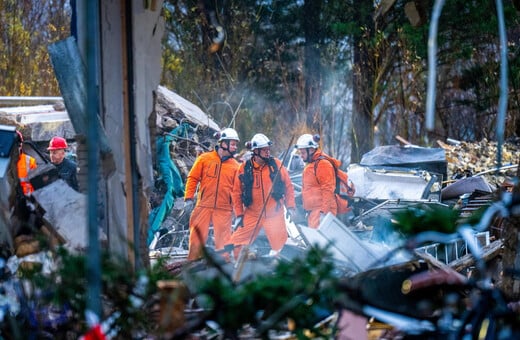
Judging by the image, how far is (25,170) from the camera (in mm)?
10461

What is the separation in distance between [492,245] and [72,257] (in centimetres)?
680

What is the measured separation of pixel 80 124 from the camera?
21.2 feet

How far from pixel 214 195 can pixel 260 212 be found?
669 millimetres

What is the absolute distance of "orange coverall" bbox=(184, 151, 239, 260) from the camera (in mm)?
12258

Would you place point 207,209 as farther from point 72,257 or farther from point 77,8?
point 72,257

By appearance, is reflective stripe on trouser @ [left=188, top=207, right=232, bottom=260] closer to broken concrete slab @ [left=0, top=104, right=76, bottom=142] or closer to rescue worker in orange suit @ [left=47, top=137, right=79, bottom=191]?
rescue worker in orange suit @ [left=47, top=137, right=79, bottom=191]

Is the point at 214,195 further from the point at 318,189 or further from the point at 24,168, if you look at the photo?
the point at 24,168

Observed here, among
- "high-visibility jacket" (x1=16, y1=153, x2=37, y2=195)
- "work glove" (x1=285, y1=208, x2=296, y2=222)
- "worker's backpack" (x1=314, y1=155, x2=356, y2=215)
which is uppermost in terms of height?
"high-visibility jacket" (x1=16, y1=153, x2=37, y2=195)

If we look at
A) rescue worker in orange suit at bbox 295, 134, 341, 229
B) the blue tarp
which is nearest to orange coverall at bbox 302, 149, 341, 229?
rescue worker in orange suit at bbox 295, 134, 341, 229

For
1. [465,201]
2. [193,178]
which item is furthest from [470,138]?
[193,178]

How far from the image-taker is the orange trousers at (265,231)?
484 inches

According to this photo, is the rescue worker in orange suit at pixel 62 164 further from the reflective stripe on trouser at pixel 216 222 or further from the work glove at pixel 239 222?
the work glove at pixel 239 222

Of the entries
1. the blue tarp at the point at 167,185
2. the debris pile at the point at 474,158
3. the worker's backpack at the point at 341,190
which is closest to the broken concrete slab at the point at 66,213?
the blue tarp at the point at 167,185

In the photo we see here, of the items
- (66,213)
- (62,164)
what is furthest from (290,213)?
(66,213)
